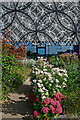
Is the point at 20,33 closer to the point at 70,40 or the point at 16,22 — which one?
the point at 16,22

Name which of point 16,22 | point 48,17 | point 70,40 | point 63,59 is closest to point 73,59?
point 63,59

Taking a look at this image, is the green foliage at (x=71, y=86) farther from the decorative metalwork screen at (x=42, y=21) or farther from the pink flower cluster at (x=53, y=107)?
the decorative metalwork screen at (x=42, y=21)

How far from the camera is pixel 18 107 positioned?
3.80 m

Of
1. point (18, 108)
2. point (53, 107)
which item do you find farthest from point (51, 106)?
point (18, 108)

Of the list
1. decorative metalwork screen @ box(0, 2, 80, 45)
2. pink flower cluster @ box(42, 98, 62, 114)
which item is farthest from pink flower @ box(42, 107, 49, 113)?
decorative metalwork screen @ box(0, 2, 80, 45)

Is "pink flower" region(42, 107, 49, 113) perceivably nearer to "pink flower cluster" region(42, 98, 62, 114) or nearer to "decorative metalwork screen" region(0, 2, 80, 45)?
"pink flower cluster" region(42, 98, 62, 114)

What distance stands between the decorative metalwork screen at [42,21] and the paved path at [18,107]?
6.67 ft

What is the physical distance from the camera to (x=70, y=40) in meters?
3.20

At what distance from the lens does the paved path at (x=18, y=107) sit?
3.39 meters

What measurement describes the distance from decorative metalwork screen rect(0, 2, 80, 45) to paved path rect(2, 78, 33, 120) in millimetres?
2033

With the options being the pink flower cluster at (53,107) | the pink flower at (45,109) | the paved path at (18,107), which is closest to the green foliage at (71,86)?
the pink flower cluster at (53,107)

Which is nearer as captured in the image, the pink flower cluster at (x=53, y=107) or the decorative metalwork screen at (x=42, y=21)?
the pink flower cluster at (x=53, y=107)

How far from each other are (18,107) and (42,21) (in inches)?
103

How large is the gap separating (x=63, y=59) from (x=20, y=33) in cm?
358
